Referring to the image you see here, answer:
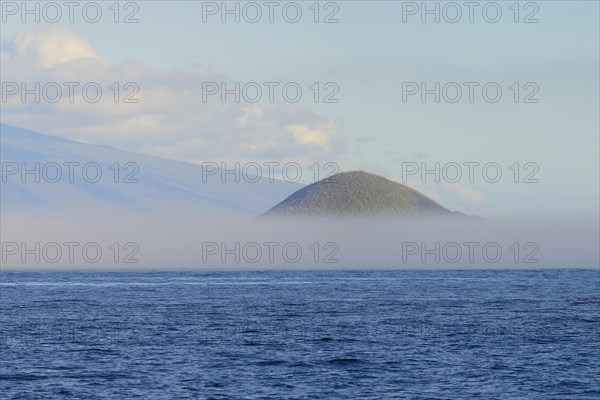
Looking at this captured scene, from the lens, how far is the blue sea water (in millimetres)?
52875

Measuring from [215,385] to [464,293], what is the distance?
3710 inches

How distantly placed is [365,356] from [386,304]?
50526 mm

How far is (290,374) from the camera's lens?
190 feet

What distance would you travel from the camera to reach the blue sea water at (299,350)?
52.9 m

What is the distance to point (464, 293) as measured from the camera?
5689 inches

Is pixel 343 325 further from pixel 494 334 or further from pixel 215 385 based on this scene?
pixel 215 385

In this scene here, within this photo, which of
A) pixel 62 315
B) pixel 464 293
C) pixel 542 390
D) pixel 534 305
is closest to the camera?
pixel 542 390

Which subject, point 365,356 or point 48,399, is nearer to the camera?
point 48,399

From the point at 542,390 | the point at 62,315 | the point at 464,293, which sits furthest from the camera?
the point at 464,293

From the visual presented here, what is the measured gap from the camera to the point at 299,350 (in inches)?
2702

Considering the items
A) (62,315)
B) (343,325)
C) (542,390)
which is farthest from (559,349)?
(62,315)

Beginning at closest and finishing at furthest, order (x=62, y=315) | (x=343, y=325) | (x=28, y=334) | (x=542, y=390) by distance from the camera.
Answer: (x=542, y=390) → (x=28, y=334) → (x=343, y=325) → (x=62, y=315)

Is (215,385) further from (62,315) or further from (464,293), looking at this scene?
(464,293)

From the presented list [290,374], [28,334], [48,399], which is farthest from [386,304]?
[48,399]
